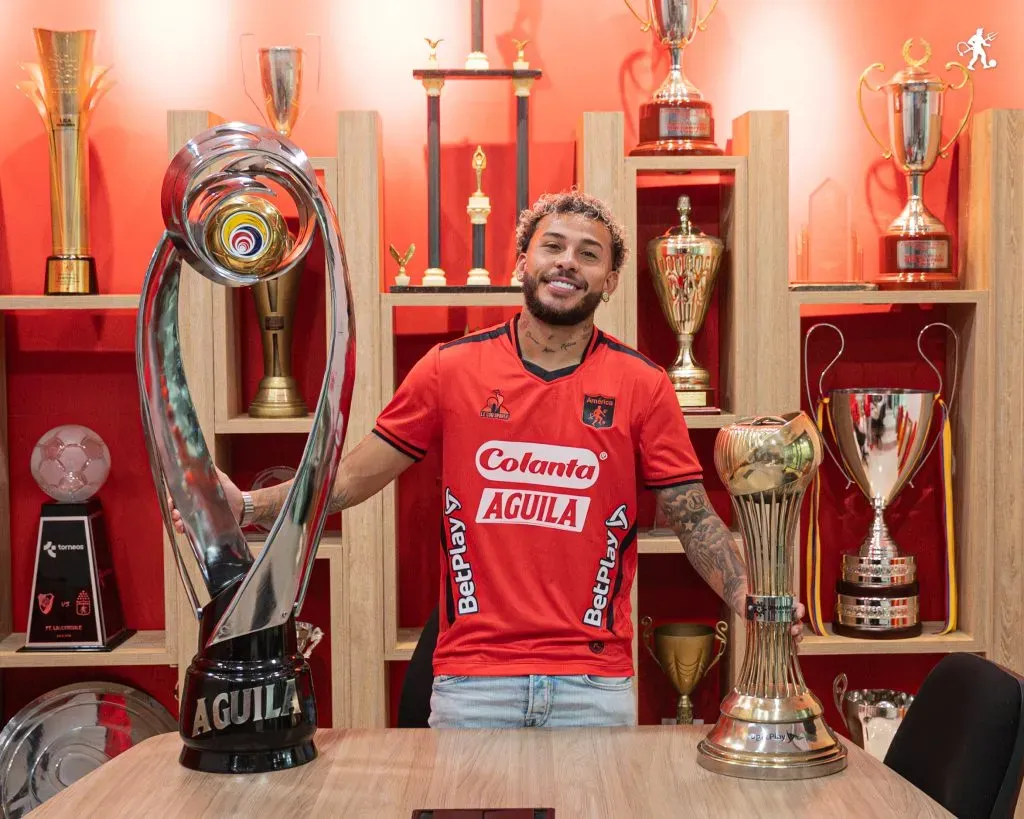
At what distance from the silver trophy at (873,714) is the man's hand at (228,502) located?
1.86 meters

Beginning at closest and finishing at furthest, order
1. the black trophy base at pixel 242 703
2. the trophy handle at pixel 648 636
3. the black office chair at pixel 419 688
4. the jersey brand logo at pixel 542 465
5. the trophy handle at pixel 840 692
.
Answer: the black trophy base at pixel 242 703 → the jersey brand logo at pixel 542 465 → the black office chair at pixel 419 688 → the trophy handle at pixel 840 692 → the trophy handle at pixel 648 636

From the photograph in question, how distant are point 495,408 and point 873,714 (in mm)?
1644

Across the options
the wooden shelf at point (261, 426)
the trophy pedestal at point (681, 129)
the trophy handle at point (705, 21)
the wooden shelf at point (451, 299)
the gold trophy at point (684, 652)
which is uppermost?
the trophy handle at point (705, 21)

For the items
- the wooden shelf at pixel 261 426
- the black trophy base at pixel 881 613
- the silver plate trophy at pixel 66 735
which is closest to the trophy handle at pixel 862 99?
the black trophy base at pixel 881 613

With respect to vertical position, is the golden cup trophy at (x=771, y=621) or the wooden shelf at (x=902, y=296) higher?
the wooden shelf at (x=902, y=296)

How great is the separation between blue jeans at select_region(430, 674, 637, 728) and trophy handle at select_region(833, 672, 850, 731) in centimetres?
119

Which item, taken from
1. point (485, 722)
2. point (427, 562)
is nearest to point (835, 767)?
point (485, 722)

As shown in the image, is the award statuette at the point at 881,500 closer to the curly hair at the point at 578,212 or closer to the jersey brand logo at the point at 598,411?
the curly hair at the point at 578,212

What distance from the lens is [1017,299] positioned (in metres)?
3.20

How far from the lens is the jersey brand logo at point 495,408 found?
2.27 meters

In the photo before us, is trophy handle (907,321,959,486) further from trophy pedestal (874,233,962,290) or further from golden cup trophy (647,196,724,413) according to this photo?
golden cup trophy (647,196,724,413)

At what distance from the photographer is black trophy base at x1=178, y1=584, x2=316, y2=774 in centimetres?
162

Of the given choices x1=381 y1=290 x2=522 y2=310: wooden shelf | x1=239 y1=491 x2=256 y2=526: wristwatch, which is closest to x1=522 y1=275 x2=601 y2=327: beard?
x1=239 y1=491 x2=256 y2=526: wristwatch

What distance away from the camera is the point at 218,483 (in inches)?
67.4
